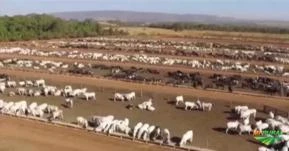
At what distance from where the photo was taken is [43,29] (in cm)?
10212

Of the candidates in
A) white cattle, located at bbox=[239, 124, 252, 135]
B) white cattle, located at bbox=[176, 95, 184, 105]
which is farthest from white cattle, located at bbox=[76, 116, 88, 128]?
white cattle, located at bbox=[176, 95, 184, 105]

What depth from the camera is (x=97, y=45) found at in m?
77.8

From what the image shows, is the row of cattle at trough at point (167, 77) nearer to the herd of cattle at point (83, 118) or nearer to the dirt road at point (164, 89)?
the dirt road at point (164, 89)

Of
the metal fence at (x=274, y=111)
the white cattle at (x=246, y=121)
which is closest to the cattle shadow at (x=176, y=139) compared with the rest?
the white cattle at (x=246, y=121)

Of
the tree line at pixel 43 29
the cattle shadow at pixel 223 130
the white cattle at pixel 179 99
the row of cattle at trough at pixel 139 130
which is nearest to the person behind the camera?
the row of cattle at trough at pixel 139 130

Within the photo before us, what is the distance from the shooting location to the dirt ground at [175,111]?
24.9 meters

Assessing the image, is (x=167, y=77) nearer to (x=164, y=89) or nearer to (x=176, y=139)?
(x=164, y=89)

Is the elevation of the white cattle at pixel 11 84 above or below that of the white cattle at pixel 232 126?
below

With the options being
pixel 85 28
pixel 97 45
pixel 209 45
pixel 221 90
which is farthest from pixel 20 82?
pixel 85 28

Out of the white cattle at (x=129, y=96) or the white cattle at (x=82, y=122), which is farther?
the white cattle at (x=129, y=96)

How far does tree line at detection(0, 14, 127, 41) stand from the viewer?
301ft

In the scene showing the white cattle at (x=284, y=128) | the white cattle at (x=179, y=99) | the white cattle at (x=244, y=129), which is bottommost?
the white cattle at (x=179, y=99)

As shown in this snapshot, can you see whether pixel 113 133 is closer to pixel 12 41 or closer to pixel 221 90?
pixel 221 90

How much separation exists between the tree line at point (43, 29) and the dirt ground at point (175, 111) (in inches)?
2022
